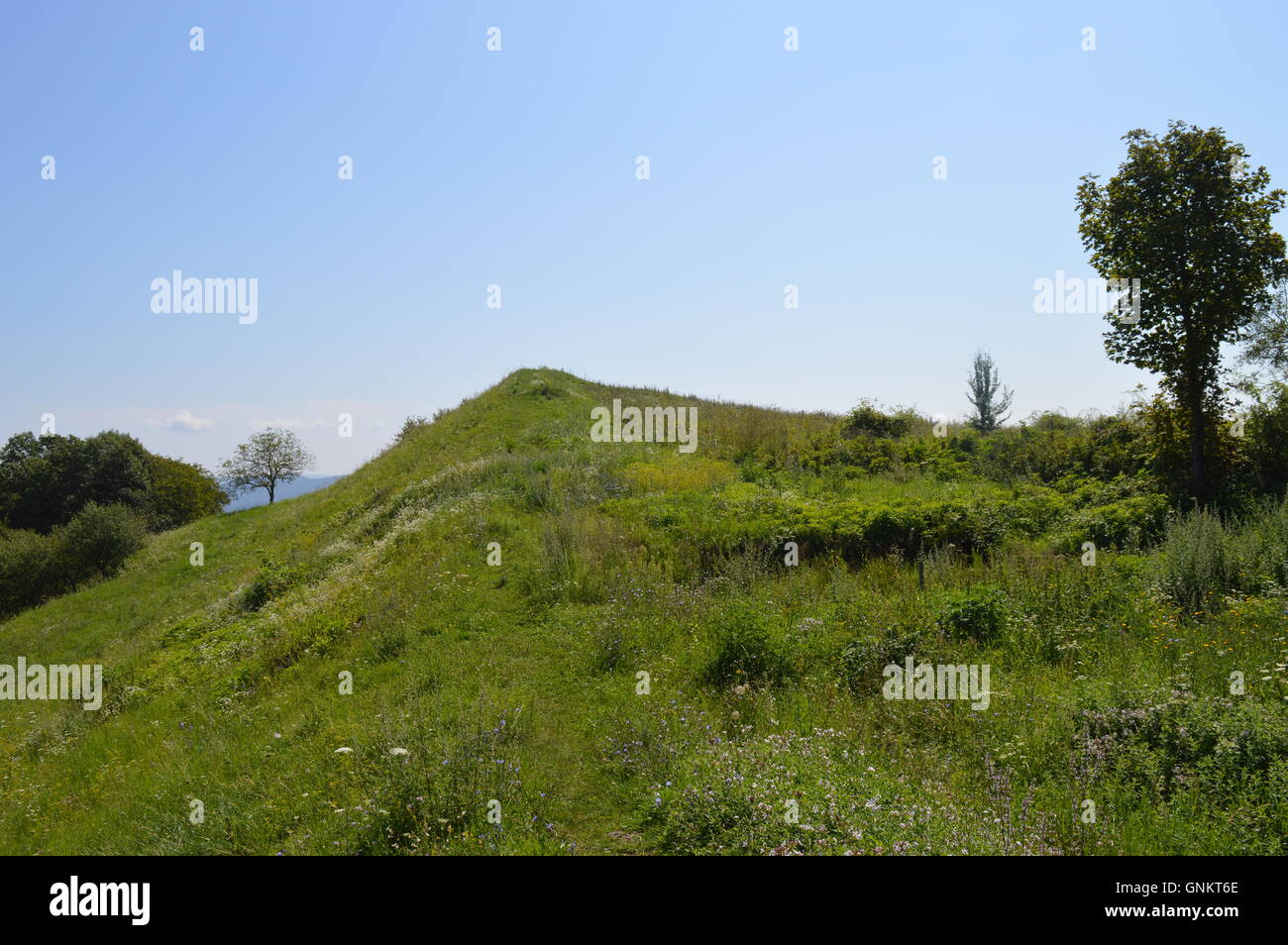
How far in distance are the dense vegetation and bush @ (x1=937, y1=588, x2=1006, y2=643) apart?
38.7 m

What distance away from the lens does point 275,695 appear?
904 cm

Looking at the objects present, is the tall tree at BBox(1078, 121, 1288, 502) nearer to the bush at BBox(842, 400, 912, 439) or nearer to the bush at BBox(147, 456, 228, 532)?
the bush at BBox(842, 400, 912, 439)

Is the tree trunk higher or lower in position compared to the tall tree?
lower

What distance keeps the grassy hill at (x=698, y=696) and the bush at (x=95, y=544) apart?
22505 mm

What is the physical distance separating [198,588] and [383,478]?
724 cm

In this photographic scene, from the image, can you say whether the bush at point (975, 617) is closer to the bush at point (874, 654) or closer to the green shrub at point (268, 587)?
the bush at point (874, 654)

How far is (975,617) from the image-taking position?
8211mm

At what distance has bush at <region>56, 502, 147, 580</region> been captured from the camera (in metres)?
33.0

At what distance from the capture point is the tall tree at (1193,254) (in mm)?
13195

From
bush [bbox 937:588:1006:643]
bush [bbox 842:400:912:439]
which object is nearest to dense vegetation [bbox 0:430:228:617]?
bush [bbox 842:400:912:439]

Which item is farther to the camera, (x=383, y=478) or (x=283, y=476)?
(x=283, y=476)

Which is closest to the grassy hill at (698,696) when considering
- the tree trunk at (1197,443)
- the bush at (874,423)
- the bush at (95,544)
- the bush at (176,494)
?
the tree trunk at (1197,443)
